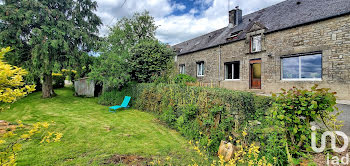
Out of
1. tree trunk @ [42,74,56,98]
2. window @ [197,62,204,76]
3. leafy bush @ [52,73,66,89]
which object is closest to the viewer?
tree trunk @ [42,74,56,98]

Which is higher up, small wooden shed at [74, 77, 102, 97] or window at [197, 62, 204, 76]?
window at [197, 62, 204, 76]

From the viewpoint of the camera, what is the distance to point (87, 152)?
346 cm

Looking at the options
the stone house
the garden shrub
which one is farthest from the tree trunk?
the stone house

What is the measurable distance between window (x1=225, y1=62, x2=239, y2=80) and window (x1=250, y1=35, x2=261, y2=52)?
1.91 metres

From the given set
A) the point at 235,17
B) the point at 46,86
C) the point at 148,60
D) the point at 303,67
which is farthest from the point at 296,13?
the point at 46,86

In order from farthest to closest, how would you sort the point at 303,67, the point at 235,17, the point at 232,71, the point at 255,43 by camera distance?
1. the point at 235,17
2. the point at 232,71
3. the point at 255,43
4. the point at 303,67

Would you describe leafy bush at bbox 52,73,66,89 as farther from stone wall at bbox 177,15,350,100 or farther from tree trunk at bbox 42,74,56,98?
stone wall at bbox 177,15,350,100

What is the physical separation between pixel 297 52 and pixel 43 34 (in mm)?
15872

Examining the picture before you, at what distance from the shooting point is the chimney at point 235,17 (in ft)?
50.1

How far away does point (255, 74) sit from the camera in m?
11.9

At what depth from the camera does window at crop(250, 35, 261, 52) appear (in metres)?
11.5

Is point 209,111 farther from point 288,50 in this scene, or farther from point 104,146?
point 288,50

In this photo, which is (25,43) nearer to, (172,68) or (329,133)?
(172,68)

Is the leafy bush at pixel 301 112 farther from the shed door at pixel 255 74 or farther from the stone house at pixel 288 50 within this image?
the shed door at pixel 255 74
